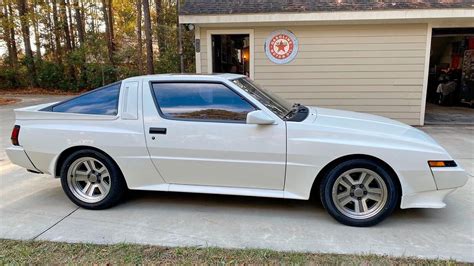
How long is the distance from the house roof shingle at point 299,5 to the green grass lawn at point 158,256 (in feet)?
20.6

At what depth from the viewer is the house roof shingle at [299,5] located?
7617 mm

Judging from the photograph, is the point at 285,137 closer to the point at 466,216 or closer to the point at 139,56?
the point at 466,216

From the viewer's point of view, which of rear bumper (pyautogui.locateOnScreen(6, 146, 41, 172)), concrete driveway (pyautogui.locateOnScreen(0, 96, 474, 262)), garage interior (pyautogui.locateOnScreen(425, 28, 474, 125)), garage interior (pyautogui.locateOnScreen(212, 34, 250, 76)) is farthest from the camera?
garage interior (pyautogui.locateOnScreen(425, 28, 474, 125))

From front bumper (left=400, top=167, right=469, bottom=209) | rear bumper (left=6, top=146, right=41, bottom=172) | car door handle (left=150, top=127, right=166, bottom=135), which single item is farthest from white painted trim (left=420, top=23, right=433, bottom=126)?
rear bumper (left=6, top=146, right=41, bottom=172)

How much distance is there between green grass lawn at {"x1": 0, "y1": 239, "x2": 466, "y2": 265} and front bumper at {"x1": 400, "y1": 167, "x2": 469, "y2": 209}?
634 millimetres

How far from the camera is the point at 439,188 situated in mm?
3203

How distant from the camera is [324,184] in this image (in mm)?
3361

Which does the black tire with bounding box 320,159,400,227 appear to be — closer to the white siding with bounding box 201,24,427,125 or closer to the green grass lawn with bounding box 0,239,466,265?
the green grass lawn with bounding box 0,239,466,265

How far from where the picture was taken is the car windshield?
3616 millimetres

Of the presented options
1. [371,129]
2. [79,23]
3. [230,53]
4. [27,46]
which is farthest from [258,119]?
[27,46]

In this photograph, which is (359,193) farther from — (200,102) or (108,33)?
(108,33)

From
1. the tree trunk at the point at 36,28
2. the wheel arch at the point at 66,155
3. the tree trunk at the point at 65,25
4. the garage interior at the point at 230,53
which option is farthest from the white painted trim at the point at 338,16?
the tree trunk at the point at 65,25

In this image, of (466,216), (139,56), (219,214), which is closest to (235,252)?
(219,214)

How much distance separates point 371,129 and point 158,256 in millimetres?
2339
